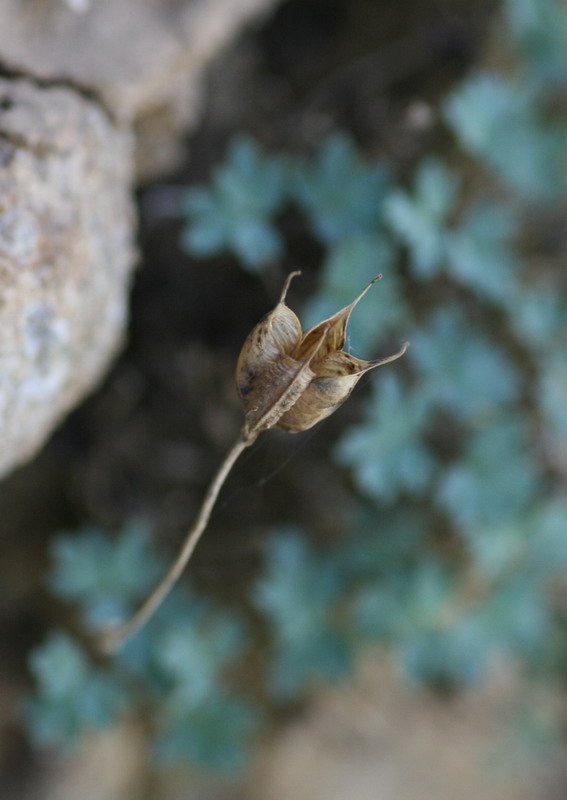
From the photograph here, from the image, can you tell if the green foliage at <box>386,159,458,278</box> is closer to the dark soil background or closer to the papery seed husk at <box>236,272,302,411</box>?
the dark soil background

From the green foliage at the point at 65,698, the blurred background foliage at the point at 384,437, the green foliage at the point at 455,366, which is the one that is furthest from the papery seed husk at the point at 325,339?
the green foliage at the point at 65,698

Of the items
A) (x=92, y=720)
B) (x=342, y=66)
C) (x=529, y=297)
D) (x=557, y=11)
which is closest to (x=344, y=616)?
(x=92, y=720)

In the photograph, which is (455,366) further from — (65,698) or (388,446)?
(65,698)

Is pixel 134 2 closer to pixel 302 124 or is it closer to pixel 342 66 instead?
pixel 302 124

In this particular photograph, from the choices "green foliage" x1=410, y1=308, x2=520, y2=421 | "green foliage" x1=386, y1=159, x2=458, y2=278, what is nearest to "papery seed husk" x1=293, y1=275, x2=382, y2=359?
"green foliage" x1=386, y1=159, x2=458, y2=278

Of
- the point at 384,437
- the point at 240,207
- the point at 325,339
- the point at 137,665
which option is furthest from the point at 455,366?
the point at 137,665

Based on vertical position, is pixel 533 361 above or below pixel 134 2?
below

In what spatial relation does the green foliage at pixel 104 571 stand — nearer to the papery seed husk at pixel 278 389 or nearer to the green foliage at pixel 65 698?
the green foliage at pixel 65 698
